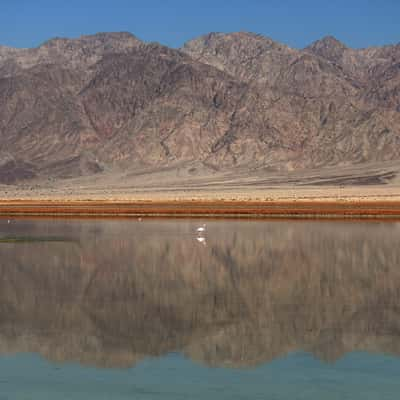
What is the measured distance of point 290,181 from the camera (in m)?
145

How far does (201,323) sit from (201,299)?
10.3 feet

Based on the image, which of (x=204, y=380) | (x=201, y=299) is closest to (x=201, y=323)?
(x=201, y=299)

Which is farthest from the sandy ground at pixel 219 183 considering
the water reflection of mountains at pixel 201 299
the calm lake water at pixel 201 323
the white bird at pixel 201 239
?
the calm lake water at pixel 201 323

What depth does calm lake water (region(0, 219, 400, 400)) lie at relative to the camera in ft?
43.7

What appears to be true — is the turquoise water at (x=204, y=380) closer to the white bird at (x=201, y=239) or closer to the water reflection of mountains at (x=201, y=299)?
the water reflection of mountains at (x=201, y=299)

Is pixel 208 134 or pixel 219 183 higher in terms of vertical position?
pixel 208 134

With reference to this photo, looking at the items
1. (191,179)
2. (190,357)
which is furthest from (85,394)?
(191,179)

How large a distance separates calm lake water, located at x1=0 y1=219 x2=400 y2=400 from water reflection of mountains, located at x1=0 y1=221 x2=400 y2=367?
0.04 metres

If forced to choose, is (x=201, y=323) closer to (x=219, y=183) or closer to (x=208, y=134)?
(x=219, y=183)

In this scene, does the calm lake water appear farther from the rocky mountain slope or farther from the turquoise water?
the rocky mountain slope

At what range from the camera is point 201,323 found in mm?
17844

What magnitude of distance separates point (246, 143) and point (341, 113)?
2427cm

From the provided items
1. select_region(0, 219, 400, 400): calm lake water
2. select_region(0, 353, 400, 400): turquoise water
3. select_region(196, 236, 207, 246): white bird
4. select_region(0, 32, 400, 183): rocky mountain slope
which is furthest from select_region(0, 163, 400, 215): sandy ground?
select_region(0, 353, 400, 400): turquoise water

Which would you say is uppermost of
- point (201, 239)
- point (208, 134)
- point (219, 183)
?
point (201, 239)
